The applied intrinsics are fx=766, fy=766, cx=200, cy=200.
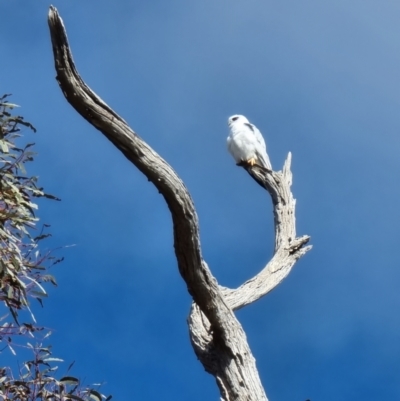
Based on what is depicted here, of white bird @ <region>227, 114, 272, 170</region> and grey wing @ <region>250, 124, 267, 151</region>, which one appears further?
grey wing @ <region>250, 124, 267, 151</region>

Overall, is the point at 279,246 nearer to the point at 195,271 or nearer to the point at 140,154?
the point at 195,271

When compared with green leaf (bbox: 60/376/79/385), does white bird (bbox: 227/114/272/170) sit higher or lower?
higher

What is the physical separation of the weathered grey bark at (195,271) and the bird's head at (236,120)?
483 centimetres

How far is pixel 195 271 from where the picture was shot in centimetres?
302

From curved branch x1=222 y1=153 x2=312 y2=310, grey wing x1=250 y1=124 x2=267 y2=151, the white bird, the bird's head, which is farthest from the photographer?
the bird's head

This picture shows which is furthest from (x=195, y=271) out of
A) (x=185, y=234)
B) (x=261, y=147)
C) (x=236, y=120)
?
(x=236, y=120)

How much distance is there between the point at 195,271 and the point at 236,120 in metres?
5.82

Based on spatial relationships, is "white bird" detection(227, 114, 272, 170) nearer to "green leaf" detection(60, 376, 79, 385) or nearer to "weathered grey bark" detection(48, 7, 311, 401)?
"weathered grey bark" detection(48, 7, 311, 401)

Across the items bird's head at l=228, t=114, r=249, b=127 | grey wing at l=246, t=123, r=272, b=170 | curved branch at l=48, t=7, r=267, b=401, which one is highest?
bird's head at l=228, t=114, r=249, b=127

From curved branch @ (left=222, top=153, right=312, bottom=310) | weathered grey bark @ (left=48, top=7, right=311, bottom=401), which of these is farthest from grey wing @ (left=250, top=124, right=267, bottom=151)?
weathered grey bark @ (left=48, top=7, right=311, bottom=401)

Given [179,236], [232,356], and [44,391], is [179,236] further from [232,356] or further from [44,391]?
[44,391]

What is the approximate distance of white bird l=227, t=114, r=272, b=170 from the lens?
23.0 ft

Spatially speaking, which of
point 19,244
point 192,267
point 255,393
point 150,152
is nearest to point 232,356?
point 255,393

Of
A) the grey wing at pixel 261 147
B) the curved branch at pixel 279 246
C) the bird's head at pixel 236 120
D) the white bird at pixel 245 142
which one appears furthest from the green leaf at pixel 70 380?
the bird's head at pixel 236 120
